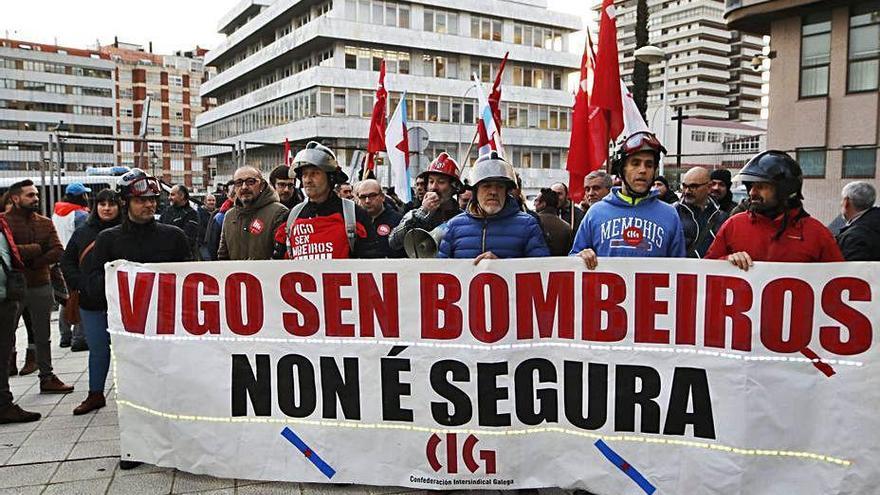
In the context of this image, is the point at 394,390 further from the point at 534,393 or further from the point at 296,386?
the point at 534,393

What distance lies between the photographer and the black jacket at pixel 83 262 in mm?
5172

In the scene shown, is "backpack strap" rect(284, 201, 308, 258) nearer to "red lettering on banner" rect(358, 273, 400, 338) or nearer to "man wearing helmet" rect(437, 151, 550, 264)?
"red lettering on banner" rect(358, 273, 400, 338)

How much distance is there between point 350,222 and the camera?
4953mm

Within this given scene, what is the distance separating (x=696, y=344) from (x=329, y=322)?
2056mm

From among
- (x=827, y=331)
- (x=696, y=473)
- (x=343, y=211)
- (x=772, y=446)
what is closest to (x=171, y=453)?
(x=343, y=211)

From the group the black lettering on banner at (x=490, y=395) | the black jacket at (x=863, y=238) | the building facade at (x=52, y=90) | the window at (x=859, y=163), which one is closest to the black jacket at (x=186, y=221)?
the black lettering on banner at (x=490, y=395)

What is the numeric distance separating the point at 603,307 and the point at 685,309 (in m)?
0.42

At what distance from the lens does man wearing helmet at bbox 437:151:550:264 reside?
425cm

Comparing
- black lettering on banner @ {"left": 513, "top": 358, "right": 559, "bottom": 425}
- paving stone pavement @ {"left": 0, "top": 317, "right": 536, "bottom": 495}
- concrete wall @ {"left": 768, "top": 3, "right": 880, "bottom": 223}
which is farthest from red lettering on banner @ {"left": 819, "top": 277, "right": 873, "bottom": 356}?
concrete wall @ {"left": 768, "top": 3, "right": 880, "bottom": 223}

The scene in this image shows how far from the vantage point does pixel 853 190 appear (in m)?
5.53

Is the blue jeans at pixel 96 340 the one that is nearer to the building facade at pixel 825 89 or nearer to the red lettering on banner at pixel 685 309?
the red lettering on banner at pixel 685 309

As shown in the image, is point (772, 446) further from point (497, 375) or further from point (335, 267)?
point (335, 267)

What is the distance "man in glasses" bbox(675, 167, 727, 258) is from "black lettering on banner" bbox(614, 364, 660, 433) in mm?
2399

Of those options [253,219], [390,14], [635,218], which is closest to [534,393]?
[635,218]
